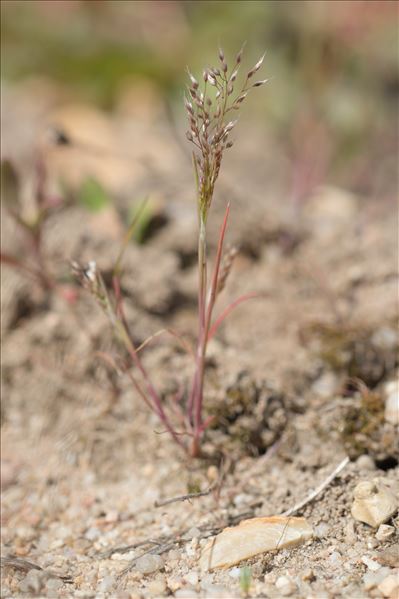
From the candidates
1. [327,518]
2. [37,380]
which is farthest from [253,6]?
[327,518]

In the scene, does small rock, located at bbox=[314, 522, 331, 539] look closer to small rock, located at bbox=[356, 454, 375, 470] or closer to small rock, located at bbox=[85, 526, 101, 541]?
small rock, located at bbox=[356, 454, 375, 470]

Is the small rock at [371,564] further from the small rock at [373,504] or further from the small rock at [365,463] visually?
the small rock at [365,463]

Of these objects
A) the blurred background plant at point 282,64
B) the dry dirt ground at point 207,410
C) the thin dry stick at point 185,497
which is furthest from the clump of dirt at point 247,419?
the blurred background plant at point 282,64

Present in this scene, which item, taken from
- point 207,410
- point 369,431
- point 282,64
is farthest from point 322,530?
point 282,64

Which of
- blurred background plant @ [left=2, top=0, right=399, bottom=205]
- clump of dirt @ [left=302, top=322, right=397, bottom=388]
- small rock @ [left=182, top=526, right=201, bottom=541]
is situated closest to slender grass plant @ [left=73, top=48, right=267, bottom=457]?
small rock @ [left=182, top=526, right=201, bottom=541]

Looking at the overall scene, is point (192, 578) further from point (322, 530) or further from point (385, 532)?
point (385, 532)

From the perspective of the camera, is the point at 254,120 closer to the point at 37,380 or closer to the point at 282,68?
the point at 282,68
